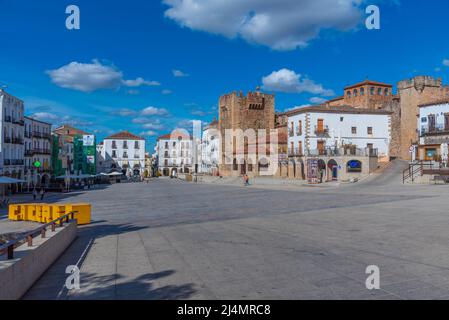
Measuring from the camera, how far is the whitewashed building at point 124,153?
98000 millimetres

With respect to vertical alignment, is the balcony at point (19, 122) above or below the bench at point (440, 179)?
above

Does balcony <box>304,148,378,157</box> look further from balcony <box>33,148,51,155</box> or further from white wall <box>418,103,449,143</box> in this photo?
balcony <box>33,148,51,155</box>

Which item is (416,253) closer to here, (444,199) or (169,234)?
(169,234)

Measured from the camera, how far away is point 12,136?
47.8 meters

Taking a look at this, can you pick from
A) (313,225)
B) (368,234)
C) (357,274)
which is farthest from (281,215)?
(357,274)

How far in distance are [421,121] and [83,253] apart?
3930 cm

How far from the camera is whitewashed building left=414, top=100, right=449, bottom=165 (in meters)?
37.1

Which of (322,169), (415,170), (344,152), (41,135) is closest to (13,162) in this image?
(41,135)

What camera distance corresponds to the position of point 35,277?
25.8 ft

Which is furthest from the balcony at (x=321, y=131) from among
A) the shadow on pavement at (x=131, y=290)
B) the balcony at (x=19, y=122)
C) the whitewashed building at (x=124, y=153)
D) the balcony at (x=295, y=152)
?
the whitewashed building at (x=124, y=153)

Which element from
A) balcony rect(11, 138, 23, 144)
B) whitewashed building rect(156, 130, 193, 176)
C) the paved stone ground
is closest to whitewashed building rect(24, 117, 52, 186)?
balcony rect(11, 138, 23, 144)

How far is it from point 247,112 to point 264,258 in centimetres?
6358

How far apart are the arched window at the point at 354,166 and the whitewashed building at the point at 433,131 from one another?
19.9ft

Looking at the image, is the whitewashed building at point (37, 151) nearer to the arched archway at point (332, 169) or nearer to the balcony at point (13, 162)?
the balcony at point (13, 162)
